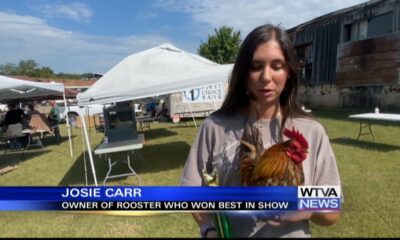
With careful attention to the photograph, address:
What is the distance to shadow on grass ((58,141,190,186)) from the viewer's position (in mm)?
8750

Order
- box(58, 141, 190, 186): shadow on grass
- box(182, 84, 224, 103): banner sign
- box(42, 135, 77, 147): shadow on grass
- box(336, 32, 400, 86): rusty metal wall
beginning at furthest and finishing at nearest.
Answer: box(182, 84, 224, 103): banner sign, box(336, 32, 400, 86): rusty metal wall, box(42, 135, 77, 147): shadow on grass, box(58, 141, 190, 186): shadow on grass

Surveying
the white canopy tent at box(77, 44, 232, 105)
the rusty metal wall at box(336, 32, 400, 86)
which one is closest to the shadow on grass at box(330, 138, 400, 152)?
the white canopy tent at box(77, 44, 232, 105)

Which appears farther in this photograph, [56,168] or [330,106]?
[330,106]

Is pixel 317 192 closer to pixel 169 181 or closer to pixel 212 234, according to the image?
pixel 212 234

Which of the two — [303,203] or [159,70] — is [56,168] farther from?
[303,203]

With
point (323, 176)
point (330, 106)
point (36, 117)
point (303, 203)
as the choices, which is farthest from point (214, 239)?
point (330, 106)

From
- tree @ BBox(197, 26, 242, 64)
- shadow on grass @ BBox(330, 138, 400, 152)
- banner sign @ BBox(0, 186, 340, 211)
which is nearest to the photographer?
banner sign @ BBox(0, 186, 340, 211)

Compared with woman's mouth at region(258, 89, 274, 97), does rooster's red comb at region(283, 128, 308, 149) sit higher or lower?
lower

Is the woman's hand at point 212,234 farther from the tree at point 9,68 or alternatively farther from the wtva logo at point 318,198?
the tree at point 9,68

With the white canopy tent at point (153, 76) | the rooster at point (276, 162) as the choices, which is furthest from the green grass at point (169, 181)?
the white canopy tent at point (153, 76)

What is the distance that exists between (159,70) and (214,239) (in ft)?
25.8

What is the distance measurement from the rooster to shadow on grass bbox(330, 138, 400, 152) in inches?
354

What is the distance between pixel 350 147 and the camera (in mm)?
9969

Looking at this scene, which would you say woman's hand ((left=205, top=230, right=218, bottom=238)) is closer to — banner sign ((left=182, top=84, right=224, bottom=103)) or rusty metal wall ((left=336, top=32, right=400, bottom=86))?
rusty metal wall ((left=336, top=32, right=400, bottom=86))
